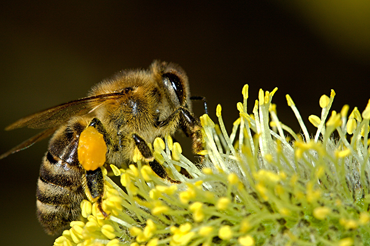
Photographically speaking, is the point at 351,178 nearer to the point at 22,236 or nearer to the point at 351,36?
the point at 351,36

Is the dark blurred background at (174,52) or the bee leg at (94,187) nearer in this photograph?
the bee leg at (94,187)

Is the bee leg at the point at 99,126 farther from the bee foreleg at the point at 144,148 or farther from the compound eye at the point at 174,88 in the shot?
the compound eye at the point at 174,88

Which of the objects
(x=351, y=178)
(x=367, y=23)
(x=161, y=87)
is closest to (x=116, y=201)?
(x=161, y=87)

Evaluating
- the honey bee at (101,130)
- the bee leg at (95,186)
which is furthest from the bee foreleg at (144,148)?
the bee leg at (95,186)

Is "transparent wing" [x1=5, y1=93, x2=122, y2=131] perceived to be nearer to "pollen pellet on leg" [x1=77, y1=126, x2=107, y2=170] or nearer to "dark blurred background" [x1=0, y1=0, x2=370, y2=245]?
"pollen pellet on leg" [x1=77, y1=126, x2=107, y2=170]

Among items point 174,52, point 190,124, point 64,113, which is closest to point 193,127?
point 190,124

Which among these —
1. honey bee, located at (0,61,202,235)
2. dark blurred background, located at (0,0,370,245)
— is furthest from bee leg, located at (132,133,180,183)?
dark blurred background, located at (0,0,370,245)
